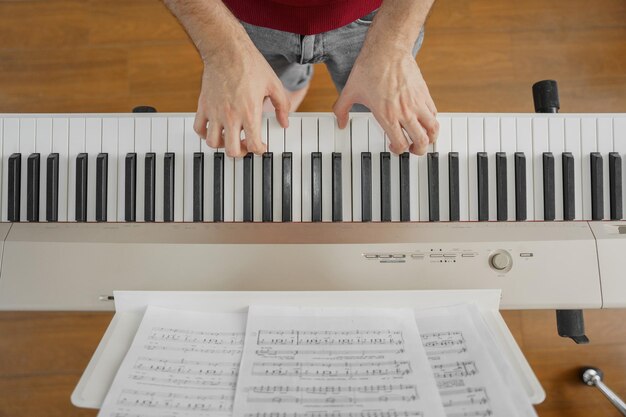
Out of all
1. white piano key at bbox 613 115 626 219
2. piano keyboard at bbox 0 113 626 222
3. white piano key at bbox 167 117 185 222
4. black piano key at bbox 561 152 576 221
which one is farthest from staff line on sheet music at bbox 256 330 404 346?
white piano key at bbox 613 115 626 219

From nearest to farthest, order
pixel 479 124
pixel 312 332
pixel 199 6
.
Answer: pixel 312 332 → pixel 199 6 → pixel 479 124

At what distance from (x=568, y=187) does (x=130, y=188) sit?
36.0 inches

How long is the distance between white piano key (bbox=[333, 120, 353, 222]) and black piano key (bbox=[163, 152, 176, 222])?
1.14 ft

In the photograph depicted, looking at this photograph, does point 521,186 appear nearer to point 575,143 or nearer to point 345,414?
point 575,143

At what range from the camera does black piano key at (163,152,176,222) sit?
1.00 meters

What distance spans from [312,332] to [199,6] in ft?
2.02

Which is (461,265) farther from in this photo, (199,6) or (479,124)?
(199,6)

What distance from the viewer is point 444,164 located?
101 cm

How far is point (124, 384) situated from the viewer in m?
0.71

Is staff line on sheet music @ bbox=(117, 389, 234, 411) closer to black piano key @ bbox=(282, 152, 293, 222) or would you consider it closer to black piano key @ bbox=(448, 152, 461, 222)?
black piano key @ bbox=(282, 152, 293, 222)

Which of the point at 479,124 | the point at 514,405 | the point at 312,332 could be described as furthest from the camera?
the point at 479,124

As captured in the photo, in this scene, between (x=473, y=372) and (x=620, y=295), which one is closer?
(x=473, y=372)

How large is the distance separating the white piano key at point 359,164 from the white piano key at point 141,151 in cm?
43

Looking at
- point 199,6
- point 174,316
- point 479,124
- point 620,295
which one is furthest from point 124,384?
point 620,295
